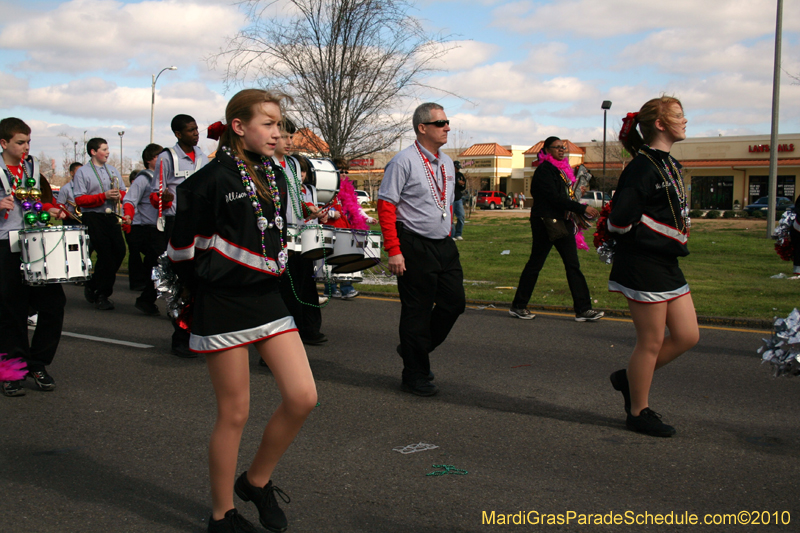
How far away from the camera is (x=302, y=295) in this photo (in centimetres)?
741

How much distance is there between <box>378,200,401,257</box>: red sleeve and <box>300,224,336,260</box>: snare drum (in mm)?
792

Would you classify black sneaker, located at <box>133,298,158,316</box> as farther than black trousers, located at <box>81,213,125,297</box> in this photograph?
No

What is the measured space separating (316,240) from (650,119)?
115 inches

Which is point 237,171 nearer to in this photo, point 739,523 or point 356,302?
point 739,523

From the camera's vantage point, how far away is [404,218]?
223 inches

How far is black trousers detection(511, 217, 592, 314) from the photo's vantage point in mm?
8586

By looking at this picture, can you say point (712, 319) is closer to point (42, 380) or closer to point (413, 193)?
point (413, 193)

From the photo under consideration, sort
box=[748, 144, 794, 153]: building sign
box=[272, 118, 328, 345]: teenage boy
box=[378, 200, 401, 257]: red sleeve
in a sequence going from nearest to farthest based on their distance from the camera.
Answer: box=[378, 200, 401, 257]: red sleeve < box=[272, 118, 328, 345]: teenage boy < box=[748, 144, 794, 153]: building sign

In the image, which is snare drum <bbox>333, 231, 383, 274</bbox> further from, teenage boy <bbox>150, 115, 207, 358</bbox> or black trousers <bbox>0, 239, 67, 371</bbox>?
black trousers <bbox>0, 239, 67, 371</bbox>

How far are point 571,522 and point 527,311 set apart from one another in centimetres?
558

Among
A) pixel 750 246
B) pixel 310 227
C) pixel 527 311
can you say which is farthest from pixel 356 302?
pixel 750 246

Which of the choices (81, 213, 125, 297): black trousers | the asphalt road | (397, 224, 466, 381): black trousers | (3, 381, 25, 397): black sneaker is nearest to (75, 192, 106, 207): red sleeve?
(81, 213, 125, 297): black trousers

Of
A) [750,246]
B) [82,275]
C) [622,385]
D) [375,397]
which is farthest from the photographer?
[750,246]

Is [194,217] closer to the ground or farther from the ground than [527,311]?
farther from the ground
